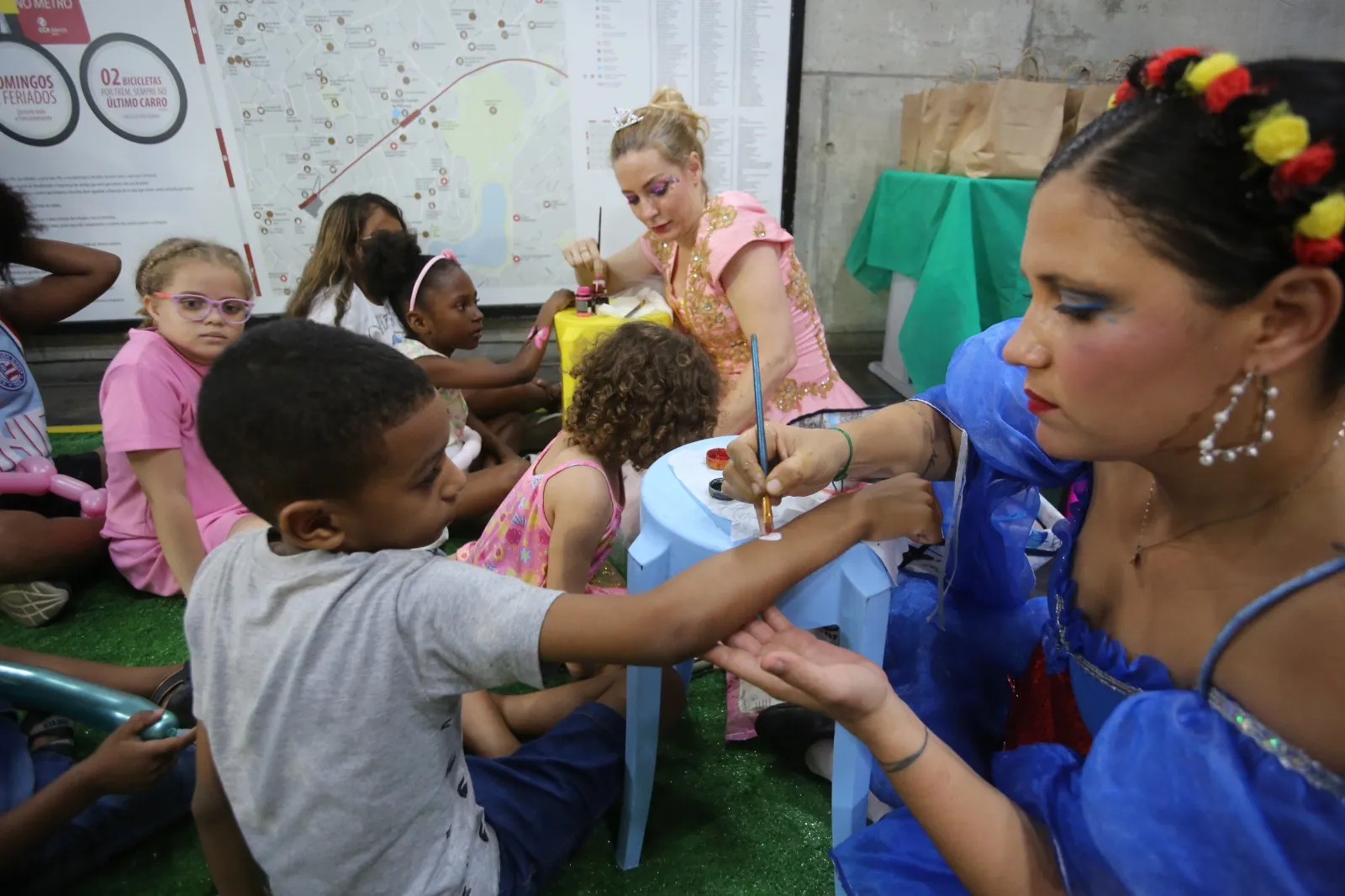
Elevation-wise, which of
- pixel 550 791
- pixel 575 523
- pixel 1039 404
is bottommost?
pixel 550 791

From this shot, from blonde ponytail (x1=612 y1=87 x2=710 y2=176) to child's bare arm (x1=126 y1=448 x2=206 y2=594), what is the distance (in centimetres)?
146

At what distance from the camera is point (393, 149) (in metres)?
3.15

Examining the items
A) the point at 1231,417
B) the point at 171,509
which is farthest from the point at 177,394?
the point at 1231,417

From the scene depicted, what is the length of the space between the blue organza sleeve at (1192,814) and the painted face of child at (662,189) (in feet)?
5.86

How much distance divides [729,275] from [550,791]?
1379mm

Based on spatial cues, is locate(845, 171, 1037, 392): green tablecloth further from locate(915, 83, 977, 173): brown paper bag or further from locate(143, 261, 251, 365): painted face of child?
locate(143, 261, 251, 365): painted face of child

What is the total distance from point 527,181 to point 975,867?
10.3 ft

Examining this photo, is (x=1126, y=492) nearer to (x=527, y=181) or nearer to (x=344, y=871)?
(x=344, y=871)

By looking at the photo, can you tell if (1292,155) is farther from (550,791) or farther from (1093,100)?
(1093,100)

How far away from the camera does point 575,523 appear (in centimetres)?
148

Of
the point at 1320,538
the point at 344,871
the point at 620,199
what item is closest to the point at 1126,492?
the point at 1320,538

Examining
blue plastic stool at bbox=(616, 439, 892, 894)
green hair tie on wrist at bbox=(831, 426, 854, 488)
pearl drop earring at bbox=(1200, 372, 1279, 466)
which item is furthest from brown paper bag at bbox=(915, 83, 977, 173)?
pearl drop earring at bbox=(1200, 372, 1279, 466)

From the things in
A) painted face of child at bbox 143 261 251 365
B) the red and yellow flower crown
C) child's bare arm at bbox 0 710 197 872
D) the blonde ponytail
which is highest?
the red and yellow flower crown

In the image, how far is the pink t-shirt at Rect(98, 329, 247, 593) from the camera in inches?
68.8
